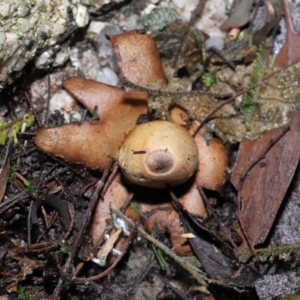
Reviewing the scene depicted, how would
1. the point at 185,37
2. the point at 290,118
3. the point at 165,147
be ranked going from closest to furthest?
1. the point at 165,147
2. the point at 290,118
3. the point at 185,37

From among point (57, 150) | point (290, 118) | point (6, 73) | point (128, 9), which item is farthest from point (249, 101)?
point (6, 73)

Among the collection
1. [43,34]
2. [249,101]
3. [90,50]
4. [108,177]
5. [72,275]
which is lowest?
[72,275]

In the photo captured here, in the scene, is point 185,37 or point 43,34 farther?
point 185,37

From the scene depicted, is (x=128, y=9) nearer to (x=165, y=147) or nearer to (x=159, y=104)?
(x=159, y=104)

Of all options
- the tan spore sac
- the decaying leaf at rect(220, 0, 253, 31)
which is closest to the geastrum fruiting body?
the tan spore sac

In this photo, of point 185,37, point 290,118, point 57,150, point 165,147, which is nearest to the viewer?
point 165,147

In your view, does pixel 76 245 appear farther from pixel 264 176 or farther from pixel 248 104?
pixel 248 104

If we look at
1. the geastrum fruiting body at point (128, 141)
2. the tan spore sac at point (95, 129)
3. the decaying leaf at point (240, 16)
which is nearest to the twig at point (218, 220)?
the geastrum fruiting body at point (128, 141)

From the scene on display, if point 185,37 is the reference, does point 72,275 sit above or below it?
below
